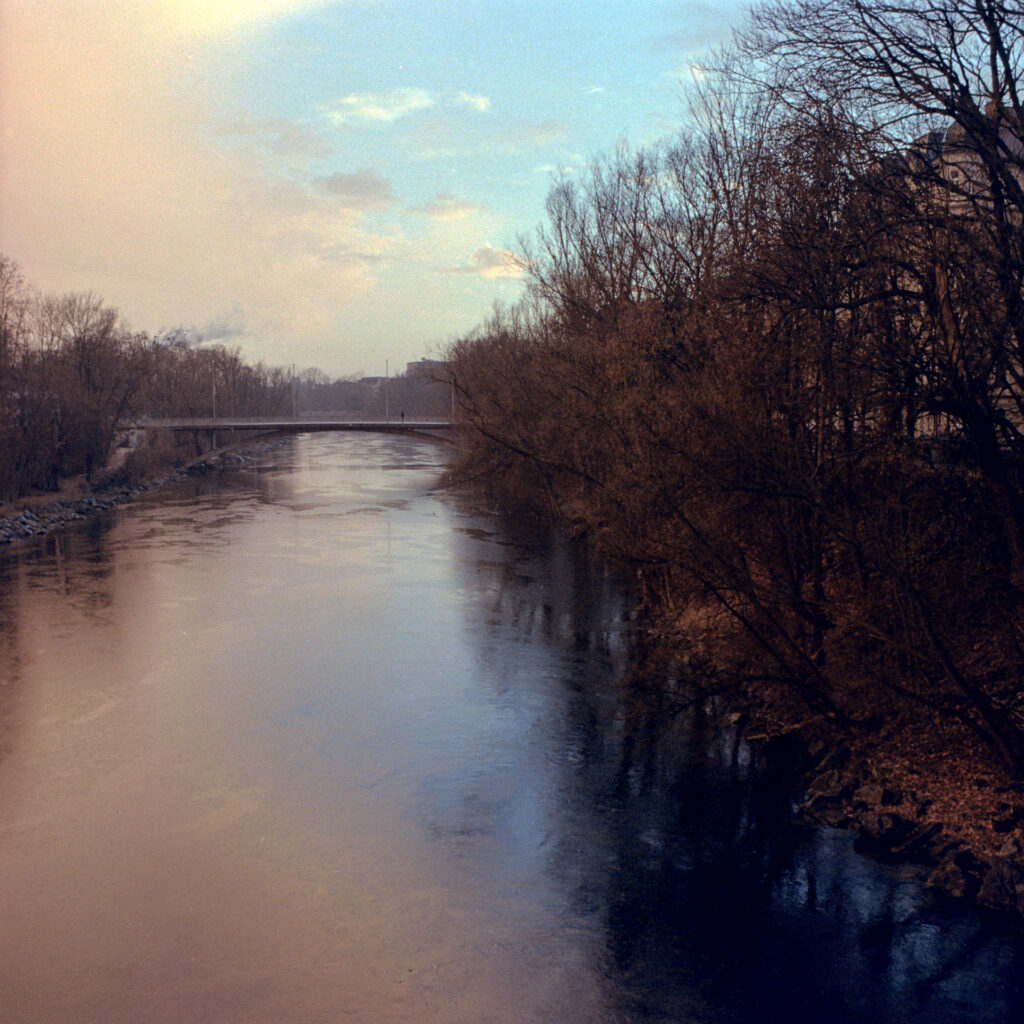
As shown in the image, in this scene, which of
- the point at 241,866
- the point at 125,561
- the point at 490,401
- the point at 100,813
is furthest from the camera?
the point at 490,401

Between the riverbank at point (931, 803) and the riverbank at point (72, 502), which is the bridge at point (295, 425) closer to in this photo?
the riverbank at point (72, 502)

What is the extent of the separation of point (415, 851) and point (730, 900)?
2838 millimetres

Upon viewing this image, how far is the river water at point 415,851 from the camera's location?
6910 millimetres

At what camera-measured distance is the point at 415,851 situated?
900cm

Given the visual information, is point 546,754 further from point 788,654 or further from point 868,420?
point 868,420

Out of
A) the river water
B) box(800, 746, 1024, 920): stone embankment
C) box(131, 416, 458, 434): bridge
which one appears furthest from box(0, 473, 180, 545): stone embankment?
box(800, 746, 1024, 920): stone embankment

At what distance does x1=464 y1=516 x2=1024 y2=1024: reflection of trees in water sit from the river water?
26 mm

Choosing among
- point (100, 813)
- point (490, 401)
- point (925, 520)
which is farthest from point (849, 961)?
point (490, 401)

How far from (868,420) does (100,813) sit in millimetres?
Result: 8726

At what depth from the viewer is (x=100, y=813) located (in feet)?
32.1

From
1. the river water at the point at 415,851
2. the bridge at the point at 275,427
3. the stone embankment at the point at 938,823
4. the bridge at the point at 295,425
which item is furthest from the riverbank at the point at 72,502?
the stone embankment at the point at 938,823

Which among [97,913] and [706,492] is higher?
[706,492]

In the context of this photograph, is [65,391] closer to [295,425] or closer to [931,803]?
[295,425]

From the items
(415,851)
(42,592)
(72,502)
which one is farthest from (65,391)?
(415,851)
